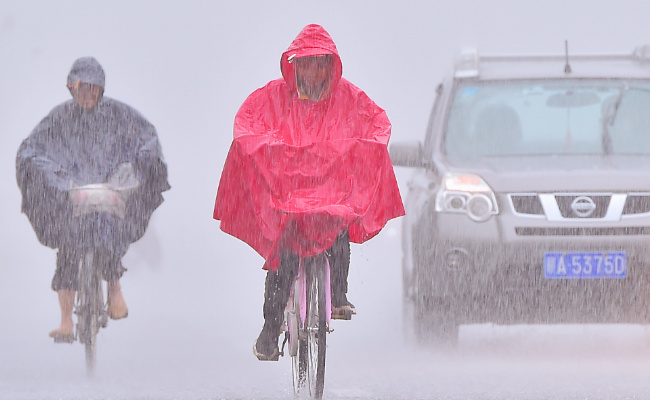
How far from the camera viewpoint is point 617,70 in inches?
443

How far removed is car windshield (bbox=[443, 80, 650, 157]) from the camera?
35.2ft

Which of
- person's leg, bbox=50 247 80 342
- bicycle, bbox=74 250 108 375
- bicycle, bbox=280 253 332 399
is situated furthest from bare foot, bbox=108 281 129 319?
bicycle, bbox=280 253 332 399

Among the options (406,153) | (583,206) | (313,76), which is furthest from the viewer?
(406,153)

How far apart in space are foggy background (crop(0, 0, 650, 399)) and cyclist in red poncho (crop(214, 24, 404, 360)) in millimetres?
957

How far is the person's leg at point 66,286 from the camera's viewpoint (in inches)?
393

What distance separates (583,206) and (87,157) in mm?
2886

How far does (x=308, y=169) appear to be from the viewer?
314 inches

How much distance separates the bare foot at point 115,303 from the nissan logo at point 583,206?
270cm

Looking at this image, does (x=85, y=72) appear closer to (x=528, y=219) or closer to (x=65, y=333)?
(x=65, y=333)

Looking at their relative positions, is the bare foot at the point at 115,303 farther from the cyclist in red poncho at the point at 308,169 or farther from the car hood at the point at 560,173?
the cyclist in red poncho at the point at 308,169

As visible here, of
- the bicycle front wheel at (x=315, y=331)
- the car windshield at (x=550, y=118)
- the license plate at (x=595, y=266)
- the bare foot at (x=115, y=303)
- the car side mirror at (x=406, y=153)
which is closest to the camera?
the bicycle front wheel at (x=315, y=331)

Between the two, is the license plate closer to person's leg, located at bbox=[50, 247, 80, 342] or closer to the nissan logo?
the nissan logo

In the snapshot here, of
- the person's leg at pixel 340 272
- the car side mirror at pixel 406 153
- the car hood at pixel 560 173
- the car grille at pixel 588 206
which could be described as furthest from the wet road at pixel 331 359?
the car side mirror at pixel 406 153

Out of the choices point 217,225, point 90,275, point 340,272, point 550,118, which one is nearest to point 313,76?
point 340,272
